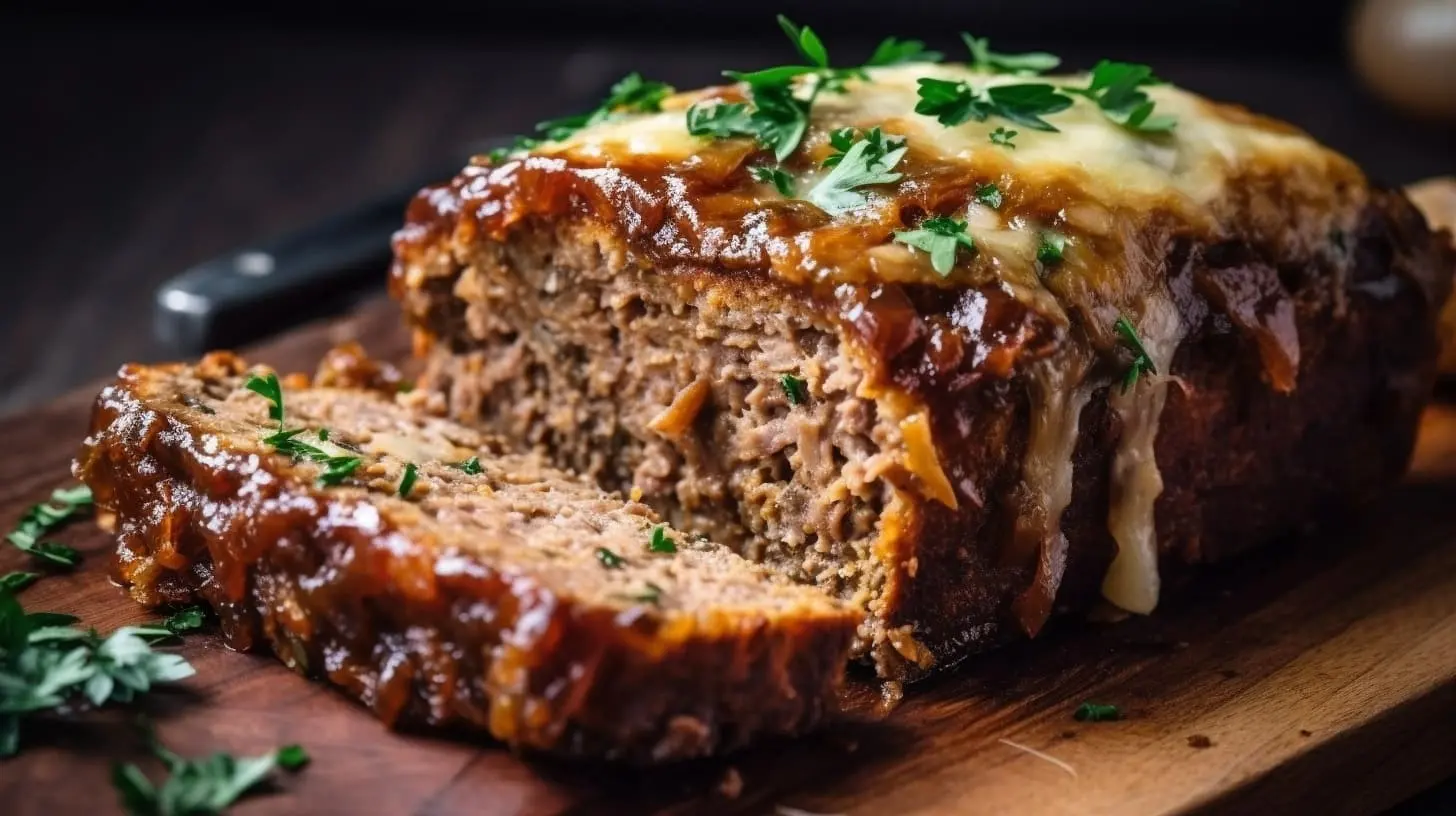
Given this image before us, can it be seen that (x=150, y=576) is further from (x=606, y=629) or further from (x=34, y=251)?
(x=34, y=251)

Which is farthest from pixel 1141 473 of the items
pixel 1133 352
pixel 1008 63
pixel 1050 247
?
pixel 1008 63

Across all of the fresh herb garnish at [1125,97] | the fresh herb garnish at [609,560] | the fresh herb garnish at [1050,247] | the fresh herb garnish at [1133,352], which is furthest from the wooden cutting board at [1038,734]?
the fresh herb garnish at [1125,97]

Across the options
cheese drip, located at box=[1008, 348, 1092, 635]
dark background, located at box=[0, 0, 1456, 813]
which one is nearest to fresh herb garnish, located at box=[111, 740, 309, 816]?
cheese drip, located at box=[1008, 348, 1092, 635]

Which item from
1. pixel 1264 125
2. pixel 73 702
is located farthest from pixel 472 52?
pixel 73 702

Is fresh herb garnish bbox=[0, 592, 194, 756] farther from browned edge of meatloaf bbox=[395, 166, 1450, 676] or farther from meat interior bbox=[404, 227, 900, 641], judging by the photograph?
browned edge of meatloaf bbox=[395, 166, 1450, 676]

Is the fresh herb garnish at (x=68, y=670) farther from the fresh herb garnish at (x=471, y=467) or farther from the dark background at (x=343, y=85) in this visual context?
the dark background at (x=343, y=85)

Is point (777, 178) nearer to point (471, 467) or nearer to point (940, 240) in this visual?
point (940, 240)

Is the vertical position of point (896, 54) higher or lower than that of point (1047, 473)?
higher
